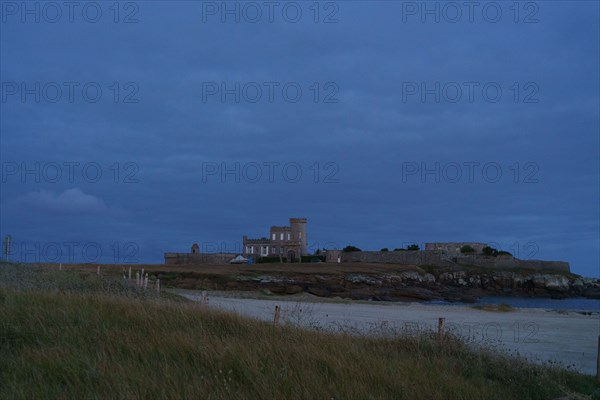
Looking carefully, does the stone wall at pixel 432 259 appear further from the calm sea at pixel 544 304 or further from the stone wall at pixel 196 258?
the calm sea at pixel 544 304

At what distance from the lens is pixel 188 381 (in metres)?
7.87

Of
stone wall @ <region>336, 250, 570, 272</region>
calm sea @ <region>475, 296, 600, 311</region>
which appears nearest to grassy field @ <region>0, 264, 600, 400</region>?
calm sea @ <region>475, 296, 600, 311</region>

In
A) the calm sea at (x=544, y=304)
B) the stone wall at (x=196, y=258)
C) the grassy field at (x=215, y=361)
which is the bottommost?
the calm sea at (x=544, y=304)

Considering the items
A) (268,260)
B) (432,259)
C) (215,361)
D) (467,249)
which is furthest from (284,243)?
(215,361)

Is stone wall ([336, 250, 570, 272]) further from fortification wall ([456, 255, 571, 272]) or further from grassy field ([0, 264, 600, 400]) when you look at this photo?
grassy field ([0, 264, 600, 400])

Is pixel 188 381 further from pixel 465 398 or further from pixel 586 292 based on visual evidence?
pixel 586 292

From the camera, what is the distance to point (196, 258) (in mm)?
95875

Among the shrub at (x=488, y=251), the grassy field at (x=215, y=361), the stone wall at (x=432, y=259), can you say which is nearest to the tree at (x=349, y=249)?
the stone wall at (x=432, y=259)

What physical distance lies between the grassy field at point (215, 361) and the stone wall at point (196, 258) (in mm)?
82993

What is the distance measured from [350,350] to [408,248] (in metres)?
115

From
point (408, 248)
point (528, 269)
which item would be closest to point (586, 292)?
point (528, 269)

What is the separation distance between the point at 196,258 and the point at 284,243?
571 inches

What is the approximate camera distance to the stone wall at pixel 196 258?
3709 inches

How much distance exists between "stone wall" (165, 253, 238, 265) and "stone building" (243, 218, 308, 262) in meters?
5.86
